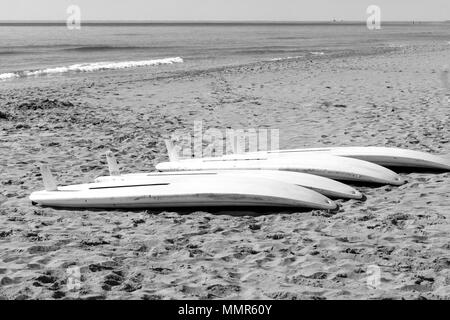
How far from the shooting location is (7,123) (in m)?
11.2

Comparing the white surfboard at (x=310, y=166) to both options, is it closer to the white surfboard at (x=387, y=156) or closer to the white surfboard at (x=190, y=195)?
the white surfboard at (x=387, y=156)

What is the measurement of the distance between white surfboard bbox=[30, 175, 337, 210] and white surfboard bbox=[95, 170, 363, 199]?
7.8 inches

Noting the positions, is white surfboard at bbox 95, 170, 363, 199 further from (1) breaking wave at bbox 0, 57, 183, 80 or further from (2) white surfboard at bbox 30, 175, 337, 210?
(1) breaking wave at bbox 0, 57, 183, 80

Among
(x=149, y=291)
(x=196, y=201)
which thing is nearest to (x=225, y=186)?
(x=196, y=201)

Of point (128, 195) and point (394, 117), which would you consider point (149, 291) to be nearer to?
point (128, 195)

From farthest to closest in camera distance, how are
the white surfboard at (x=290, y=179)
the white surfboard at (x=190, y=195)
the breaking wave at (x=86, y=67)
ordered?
the breaking wave at (x=86, y=67) → the white surfboard at (x=290, y=179) → the white surfboard at (x=190, y=195)

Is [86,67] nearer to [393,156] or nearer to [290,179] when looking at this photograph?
[393,156]

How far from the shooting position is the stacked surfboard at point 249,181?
6000mm

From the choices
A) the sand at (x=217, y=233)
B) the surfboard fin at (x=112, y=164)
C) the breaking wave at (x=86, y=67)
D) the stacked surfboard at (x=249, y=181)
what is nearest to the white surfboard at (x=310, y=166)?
the stacked surfboard at (x=249, y=181)

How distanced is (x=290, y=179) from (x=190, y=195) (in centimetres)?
130

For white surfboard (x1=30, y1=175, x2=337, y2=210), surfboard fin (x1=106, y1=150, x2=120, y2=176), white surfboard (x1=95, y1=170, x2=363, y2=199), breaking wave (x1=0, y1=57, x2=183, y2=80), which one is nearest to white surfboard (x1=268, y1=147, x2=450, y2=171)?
white surfboard (x1=95, y1=170, x2=363, y2=199)

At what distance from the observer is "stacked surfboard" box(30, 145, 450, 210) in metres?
6.00
